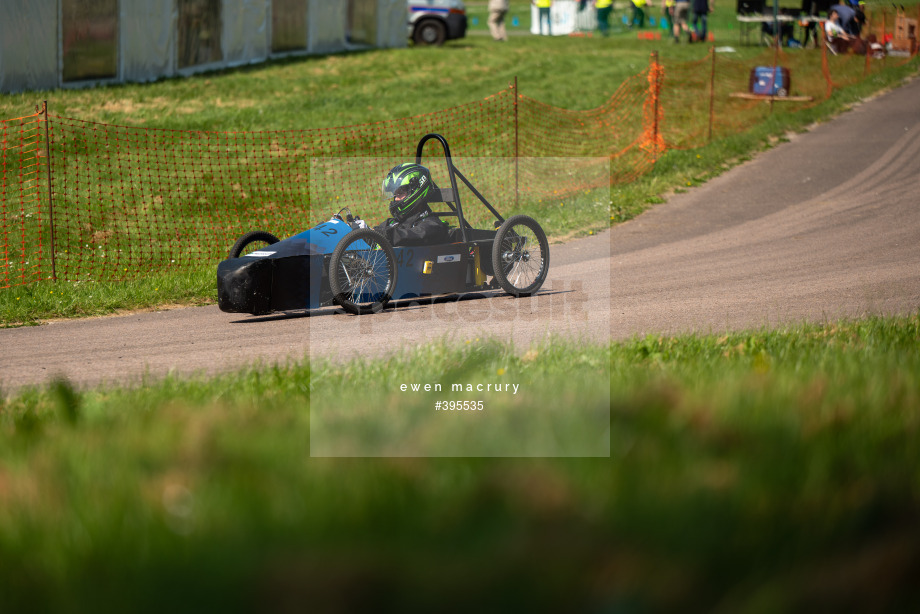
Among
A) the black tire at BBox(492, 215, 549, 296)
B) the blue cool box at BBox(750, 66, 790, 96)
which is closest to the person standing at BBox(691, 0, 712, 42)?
the blue cool box at BBox(750, 66, 790, 96)

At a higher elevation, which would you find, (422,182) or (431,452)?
(422,182)

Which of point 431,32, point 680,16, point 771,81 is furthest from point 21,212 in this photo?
point 680,16

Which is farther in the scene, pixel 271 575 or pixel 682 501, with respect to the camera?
pixel 682 501

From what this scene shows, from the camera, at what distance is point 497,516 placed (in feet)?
8.38

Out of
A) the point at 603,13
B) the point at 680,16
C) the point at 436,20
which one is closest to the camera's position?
the point at 436,20

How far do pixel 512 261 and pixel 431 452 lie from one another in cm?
569

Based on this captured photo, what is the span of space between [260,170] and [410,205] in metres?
8.57

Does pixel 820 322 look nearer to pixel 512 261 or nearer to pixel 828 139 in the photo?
pixel 512 261

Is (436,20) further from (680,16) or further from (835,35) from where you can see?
(835,35)

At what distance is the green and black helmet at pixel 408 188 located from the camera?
8273 millimetres

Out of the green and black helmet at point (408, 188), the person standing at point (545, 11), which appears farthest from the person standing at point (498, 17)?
the green and black helmet at point (408, 188)

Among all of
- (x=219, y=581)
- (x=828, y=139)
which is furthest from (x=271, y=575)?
(x=828, y=139)

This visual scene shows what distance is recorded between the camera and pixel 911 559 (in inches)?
89.0

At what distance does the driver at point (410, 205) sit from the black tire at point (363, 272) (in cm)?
24
